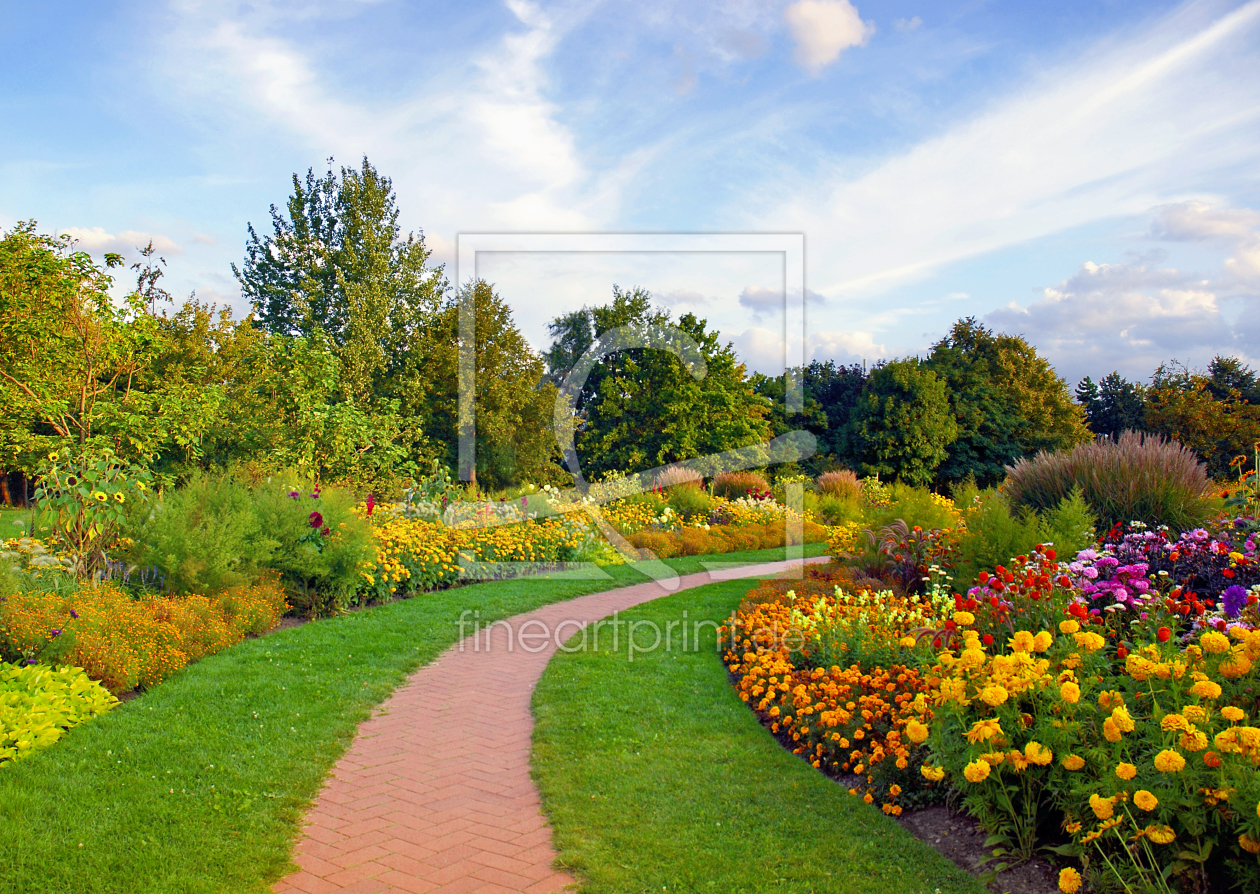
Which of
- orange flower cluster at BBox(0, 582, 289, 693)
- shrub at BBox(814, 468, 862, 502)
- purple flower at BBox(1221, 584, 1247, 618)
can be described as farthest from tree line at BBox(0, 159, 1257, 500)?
purple flower at BBox(1221, 584, 1247, 618)

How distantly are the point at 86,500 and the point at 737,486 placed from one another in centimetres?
1378

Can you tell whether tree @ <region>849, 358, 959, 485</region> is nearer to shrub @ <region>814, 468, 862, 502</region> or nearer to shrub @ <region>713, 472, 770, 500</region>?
shrub @ <region>814, 468, 862, 502</region>

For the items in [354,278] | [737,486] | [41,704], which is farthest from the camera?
[354,278]

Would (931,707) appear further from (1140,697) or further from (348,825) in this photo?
(348,825)

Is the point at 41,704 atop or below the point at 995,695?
below

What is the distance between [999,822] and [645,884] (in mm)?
1331

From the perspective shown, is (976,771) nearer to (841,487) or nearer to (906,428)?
(841,487)

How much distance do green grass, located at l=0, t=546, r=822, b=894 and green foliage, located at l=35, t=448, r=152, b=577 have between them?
4.79 feet

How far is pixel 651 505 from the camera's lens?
47.9 ft

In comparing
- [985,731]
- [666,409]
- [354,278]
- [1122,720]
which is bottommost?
[985,731]

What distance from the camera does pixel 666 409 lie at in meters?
23.0

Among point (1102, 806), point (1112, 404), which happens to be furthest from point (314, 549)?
point (1112, 404)

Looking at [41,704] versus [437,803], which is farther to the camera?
[41,704]

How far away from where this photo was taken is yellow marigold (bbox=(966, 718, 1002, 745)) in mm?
2574
